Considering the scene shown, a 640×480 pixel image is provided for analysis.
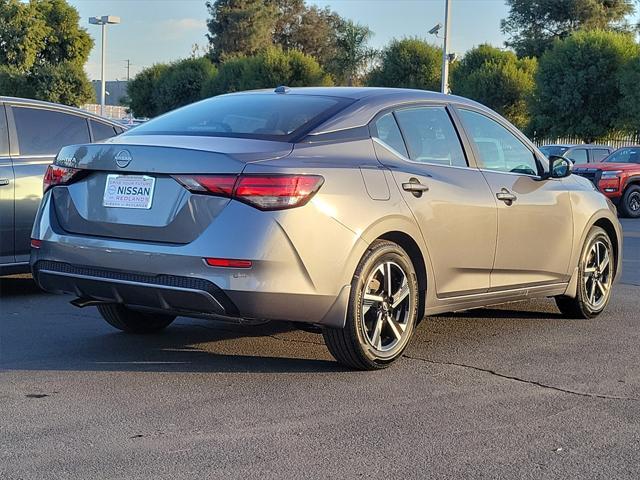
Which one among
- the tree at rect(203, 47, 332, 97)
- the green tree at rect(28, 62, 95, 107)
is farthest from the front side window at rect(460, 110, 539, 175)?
the green tree at rect(28, 62, 95, 107)

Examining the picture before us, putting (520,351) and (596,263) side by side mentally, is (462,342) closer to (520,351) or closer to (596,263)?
(520,351)

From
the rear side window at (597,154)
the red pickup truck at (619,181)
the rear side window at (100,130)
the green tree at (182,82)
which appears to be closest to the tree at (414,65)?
the green tree at (182,82)

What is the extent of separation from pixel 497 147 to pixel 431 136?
2.57 ft

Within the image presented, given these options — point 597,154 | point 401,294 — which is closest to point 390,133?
point 401,294

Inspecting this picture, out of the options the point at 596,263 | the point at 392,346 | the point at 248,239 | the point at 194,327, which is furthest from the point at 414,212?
the point at 596,263

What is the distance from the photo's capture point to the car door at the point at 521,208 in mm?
6242

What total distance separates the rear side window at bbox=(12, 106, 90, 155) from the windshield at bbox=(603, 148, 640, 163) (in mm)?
14635

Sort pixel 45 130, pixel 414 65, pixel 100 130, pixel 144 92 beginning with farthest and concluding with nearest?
pixel 144 92 → pixel 414 65 → pixel 100 130 → pixel 45 130

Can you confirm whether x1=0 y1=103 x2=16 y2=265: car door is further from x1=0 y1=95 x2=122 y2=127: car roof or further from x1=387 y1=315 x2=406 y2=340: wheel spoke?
x1=387 y1=315 x2=406 y2=340: wheel spoke

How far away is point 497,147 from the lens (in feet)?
21.5

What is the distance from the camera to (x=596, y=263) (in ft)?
24.2

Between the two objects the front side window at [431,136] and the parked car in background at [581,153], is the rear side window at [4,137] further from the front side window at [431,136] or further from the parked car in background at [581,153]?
the parked car in background at [581,153]

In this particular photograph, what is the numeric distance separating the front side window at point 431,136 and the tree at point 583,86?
116ft

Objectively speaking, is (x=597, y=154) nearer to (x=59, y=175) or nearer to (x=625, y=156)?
(x=625, y=156)
